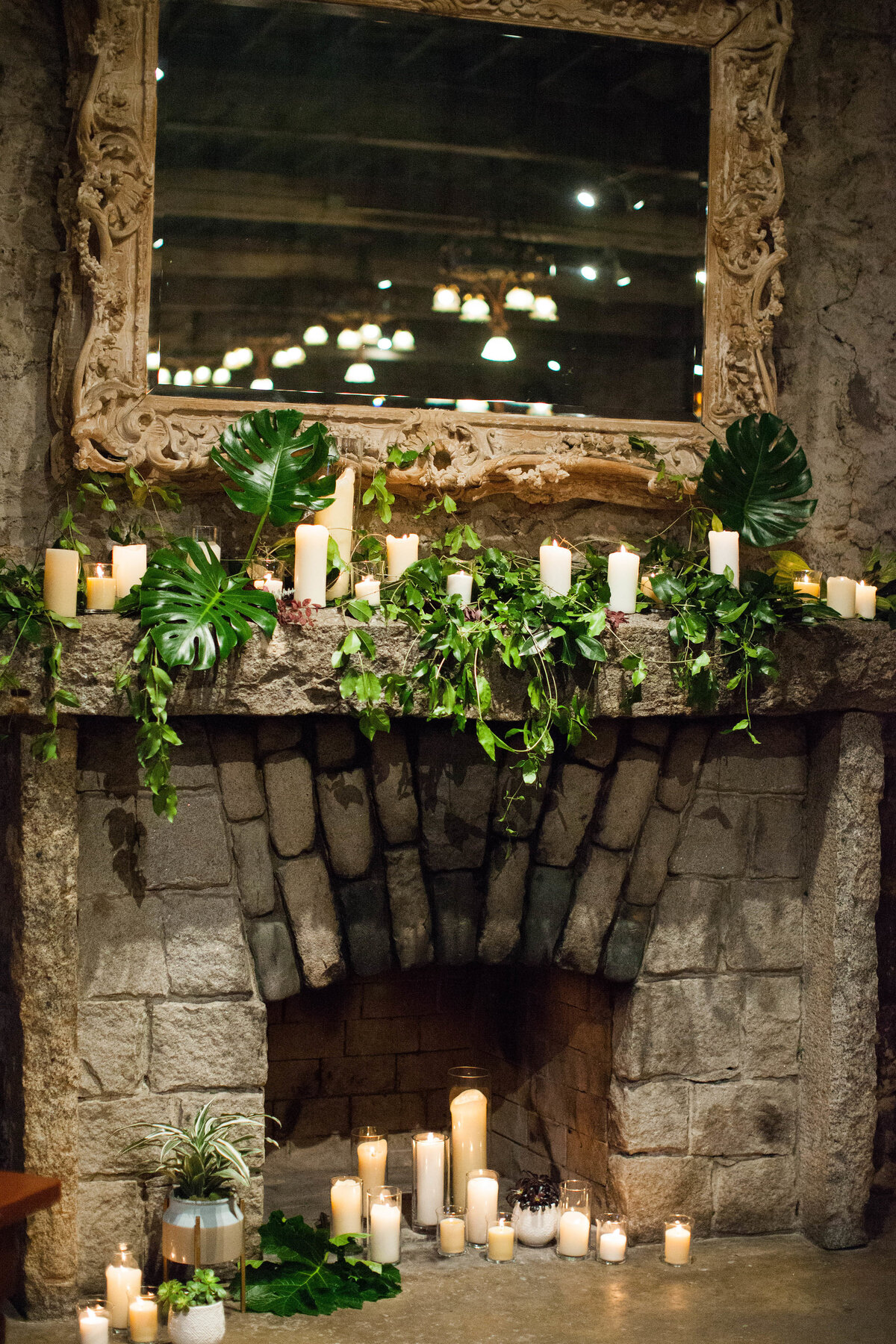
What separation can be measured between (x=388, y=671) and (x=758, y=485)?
3.78 ft

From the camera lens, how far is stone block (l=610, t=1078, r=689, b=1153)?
351 cm

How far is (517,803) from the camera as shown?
342 cm

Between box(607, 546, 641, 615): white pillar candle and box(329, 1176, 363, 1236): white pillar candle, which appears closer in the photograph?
box(607, 546, 641, 615): white pillar candle

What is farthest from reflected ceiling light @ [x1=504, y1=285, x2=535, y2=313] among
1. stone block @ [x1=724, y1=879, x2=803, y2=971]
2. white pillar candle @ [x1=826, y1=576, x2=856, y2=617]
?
stone block @ [x1=724, y1=879, x2=803, y2=971]

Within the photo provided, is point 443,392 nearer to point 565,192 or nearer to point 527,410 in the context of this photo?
point 527,410

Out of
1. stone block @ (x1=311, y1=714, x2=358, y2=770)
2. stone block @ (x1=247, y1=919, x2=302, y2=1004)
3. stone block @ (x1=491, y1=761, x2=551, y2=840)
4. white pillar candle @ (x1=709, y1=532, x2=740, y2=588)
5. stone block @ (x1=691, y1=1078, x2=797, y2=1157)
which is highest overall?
white pillar candle @ (x1=709, y1=532, x2=740, y2=588)

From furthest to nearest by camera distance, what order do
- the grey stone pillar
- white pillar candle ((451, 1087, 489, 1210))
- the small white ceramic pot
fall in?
white pillar candle ((451, 1087, 489, 1210))
the grey stone pillar
the small white ceramic pot

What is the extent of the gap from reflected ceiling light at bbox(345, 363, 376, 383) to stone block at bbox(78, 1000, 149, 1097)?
165 centimetres

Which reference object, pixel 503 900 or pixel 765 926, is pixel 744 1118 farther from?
pixel 503 900

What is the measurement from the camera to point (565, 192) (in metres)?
3.60

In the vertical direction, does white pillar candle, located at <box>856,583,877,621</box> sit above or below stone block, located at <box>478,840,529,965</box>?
above

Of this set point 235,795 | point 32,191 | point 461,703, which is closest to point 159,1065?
point 235,795

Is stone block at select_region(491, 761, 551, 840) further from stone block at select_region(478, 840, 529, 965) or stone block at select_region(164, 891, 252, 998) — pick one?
stone block at select_region(164, 891, 252, 998)

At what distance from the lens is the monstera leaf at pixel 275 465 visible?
313 centimetres
